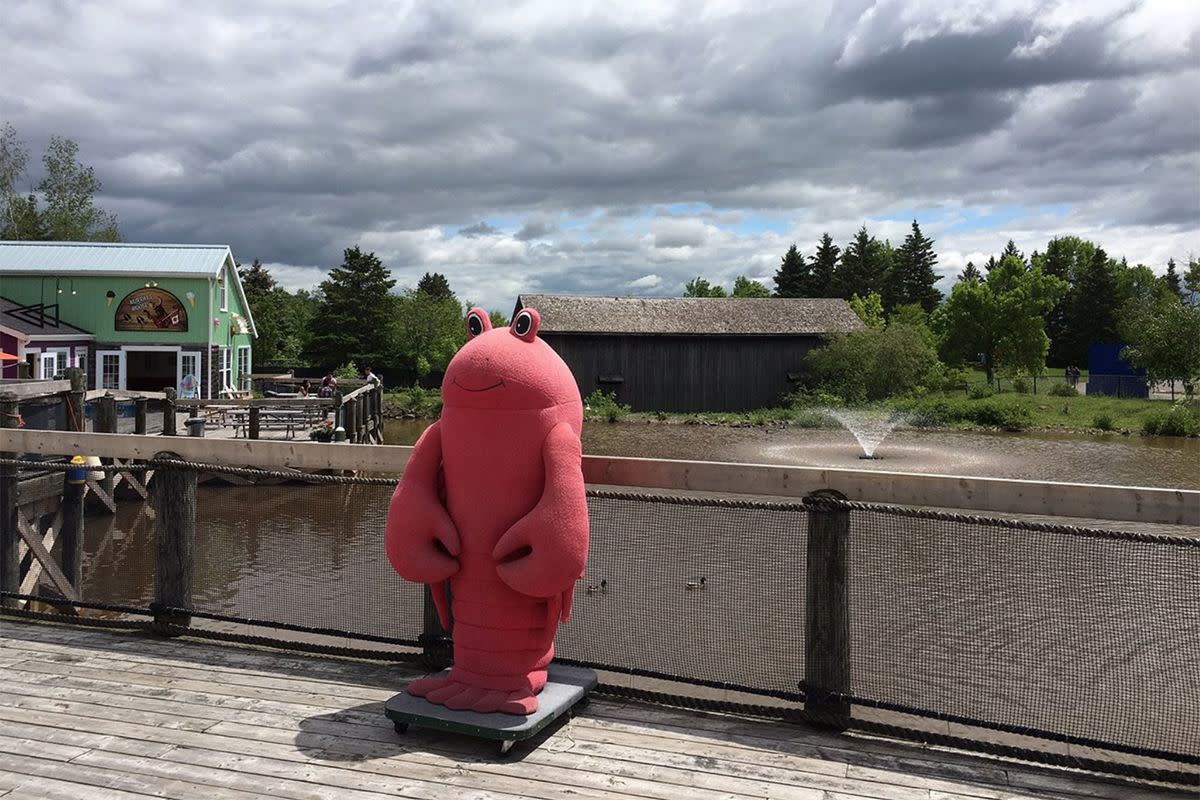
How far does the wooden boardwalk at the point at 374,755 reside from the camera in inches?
130

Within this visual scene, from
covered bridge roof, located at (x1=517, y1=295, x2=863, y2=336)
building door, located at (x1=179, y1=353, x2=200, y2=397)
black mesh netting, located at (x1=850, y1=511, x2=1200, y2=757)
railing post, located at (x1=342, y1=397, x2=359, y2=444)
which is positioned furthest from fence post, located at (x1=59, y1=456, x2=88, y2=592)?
covered bridge roof, located at (x1=517, y1=295, x2=863, y2=336)

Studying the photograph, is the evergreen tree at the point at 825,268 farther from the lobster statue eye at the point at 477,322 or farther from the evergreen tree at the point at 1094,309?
→ the lobster statue eye at the point at 477,322

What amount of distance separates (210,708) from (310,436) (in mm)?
16115

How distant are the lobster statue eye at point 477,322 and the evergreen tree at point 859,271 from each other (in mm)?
64936

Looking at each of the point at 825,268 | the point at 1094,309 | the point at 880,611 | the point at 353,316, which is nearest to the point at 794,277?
the point at 825,268

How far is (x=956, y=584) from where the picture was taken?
951 cm

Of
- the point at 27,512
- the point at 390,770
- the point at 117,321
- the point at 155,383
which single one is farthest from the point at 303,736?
the point at 155,383

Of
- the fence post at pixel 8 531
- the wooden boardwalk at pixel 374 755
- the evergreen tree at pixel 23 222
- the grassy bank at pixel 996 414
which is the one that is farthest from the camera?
the evergreen tree at pixel 23 222

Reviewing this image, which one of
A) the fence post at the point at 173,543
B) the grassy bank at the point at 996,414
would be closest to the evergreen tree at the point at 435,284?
the grassy bank at the point at 996,414

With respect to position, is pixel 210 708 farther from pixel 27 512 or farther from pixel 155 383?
pixel 155 383

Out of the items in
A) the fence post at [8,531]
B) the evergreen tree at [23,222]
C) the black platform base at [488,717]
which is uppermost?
the evergreen tree at [23,222]

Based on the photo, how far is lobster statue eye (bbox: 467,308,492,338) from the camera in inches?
160

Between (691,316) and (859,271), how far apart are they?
30.7 metres

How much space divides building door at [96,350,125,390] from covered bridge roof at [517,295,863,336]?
15.2 meters
